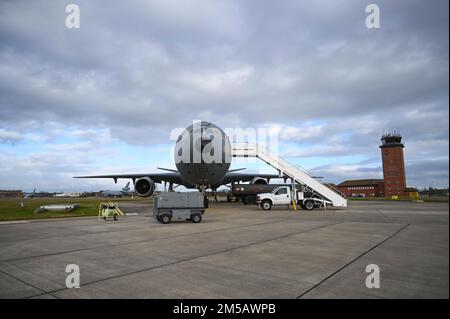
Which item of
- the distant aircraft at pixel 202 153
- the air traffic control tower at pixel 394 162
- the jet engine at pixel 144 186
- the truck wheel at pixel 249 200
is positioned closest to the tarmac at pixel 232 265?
the air traffic control tower at pixel 394 162

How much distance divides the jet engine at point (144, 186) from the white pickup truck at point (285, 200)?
32.9ft

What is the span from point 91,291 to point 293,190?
1910 cm

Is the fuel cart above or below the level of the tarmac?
above

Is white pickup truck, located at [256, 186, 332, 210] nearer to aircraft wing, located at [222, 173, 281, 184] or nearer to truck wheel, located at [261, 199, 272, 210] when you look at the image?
truck wheel, located at [261, 199, 272, 210]

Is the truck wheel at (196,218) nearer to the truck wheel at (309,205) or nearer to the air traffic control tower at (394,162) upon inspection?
the air traffic control tower at (394,162)

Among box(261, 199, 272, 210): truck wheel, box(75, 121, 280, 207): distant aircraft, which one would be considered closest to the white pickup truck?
box(261, 199, 272, 210): truck wheel

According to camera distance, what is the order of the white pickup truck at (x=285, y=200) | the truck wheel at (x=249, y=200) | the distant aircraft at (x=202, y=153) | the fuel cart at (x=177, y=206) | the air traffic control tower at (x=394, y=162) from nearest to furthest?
the air traffic control tower at (x=394, y=162) < the fuel cart at (x=177, y=206) < the distant aircraft at (x=202, y=153) < the white pickup truck at (x=285, y=200) < the truck wheel at (x=249, y=200)

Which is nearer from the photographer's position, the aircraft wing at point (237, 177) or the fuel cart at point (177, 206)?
the fuel cart at point (177, 206)

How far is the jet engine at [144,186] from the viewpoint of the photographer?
83.7 ft

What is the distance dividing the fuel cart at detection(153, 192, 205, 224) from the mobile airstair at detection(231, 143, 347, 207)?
385 inches

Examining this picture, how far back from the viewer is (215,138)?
18.7 meters

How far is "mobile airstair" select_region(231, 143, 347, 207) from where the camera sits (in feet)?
70.7

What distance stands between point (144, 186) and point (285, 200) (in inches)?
495

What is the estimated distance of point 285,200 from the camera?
2162 centimetres
